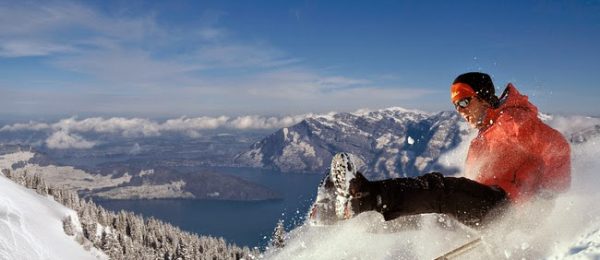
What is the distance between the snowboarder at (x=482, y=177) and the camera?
3.31 metres

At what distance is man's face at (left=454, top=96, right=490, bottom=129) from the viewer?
4.15 metres

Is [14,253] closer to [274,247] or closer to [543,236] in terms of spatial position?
[274,247]

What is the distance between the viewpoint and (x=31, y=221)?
72438mm

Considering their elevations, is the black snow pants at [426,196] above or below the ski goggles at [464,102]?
below

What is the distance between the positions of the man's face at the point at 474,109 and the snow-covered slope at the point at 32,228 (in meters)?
65.2

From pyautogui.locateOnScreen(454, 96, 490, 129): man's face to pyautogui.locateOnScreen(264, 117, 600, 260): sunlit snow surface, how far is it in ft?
2.23

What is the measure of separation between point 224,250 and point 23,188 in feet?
149

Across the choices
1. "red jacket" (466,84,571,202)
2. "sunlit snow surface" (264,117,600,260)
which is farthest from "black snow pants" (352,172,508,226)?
"sunlit snow surface" (264,117,600,260)

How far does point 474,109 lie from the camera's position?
4219 mm

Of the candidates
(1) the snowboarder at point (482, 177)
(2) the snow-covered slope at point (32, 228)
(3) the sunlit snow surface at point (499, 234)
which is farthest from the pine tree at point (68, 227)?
(1) the snowboarder at point (482, 177)

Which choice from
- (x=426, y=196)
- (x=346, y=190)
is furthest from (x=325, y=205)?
(x=426, y=196)

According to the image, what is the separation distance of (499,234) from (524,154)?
0.75m

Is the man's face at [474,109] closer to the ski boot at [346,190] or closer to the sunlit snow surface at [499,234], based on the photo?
the sunlit snow surface at [499,234]

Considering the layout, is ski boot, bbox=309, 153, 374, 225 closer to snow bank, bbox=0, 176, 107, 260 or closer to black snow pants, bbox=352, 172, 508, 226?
black snow pants, bbox=352, 172, 508, 226
